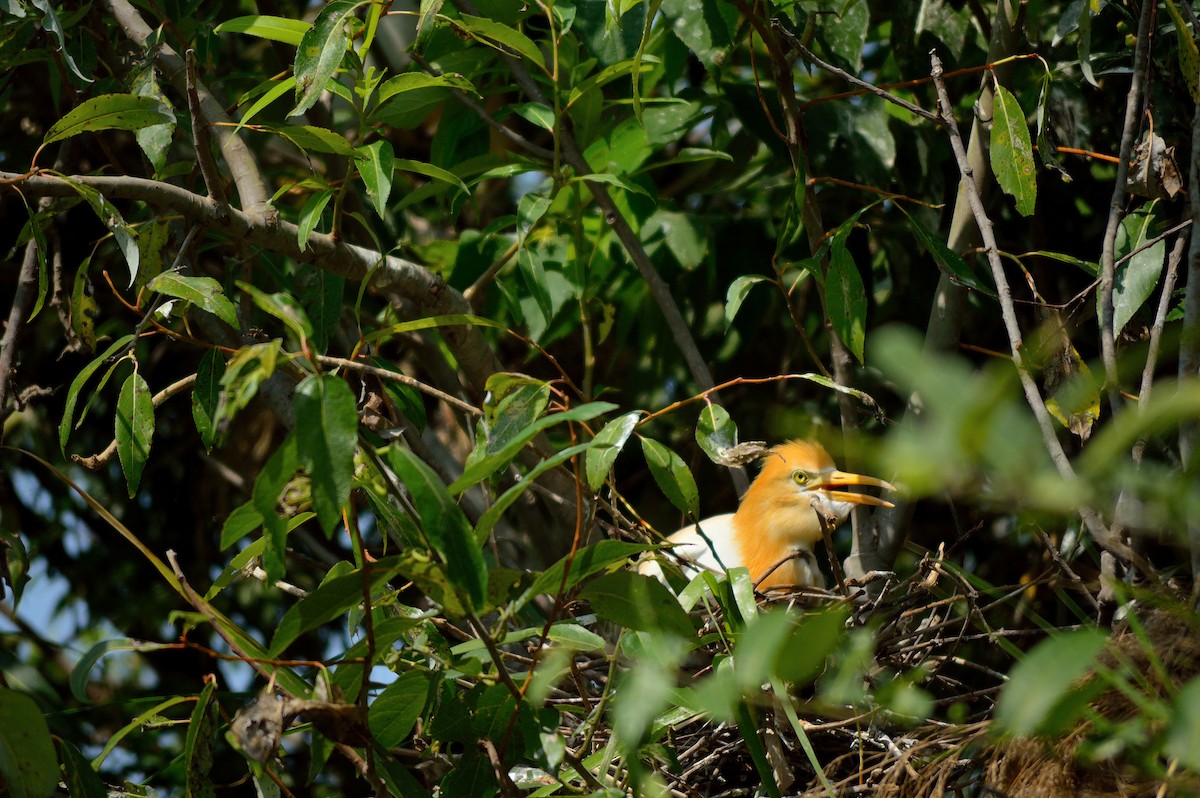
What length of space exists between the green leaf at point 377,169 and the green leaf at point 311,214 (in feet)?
0.40

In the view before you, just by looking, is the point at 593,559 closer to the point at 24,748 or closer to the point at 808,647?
the point at 808,647

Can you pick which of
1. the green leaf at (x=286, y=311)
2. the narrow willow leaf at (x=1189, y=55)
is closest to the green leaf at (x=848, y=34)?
the narrow willow leaf at (x=1189, y=55)

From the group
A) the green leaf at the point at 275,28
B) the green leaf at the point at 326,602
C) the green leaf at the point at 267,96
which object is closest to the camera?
the green leaf at the point at 326,602

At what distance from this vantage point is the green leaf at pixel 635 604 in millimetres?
1449

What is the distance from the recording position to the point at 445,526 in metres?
1.23

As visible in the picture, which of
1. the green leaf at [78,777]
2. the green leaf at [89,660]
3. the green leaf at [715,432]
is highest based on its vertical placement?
the green leaf at [715,432]

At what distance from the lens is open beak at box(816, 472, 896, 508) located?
273cm

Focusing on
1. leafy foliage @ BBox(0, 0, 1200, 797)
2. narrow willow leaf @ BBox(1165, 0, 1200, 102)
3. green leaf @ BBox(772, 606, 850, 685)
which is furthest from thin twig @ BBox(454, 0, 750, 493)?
green leaf @ BBox(772, 606, 850, 685)

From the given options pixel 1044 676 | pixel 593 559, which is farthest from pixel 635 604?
pixel 1044 676

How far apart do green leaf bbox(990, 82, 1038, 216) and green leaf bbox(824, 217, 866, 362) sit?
11.0 inches

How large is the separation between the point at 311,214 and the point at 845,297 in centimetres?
95

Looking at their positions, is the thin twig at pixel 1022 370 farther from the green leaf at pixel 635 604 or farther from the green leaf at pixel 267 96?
the green leaf at pixel 267 96

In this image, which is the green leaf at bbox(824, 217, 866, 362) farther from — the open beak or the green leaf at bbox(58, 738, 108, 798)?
the green leaf at bbox(58, 738, 108, 798)

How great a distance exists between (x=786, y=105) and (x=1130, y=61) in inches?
33.0
